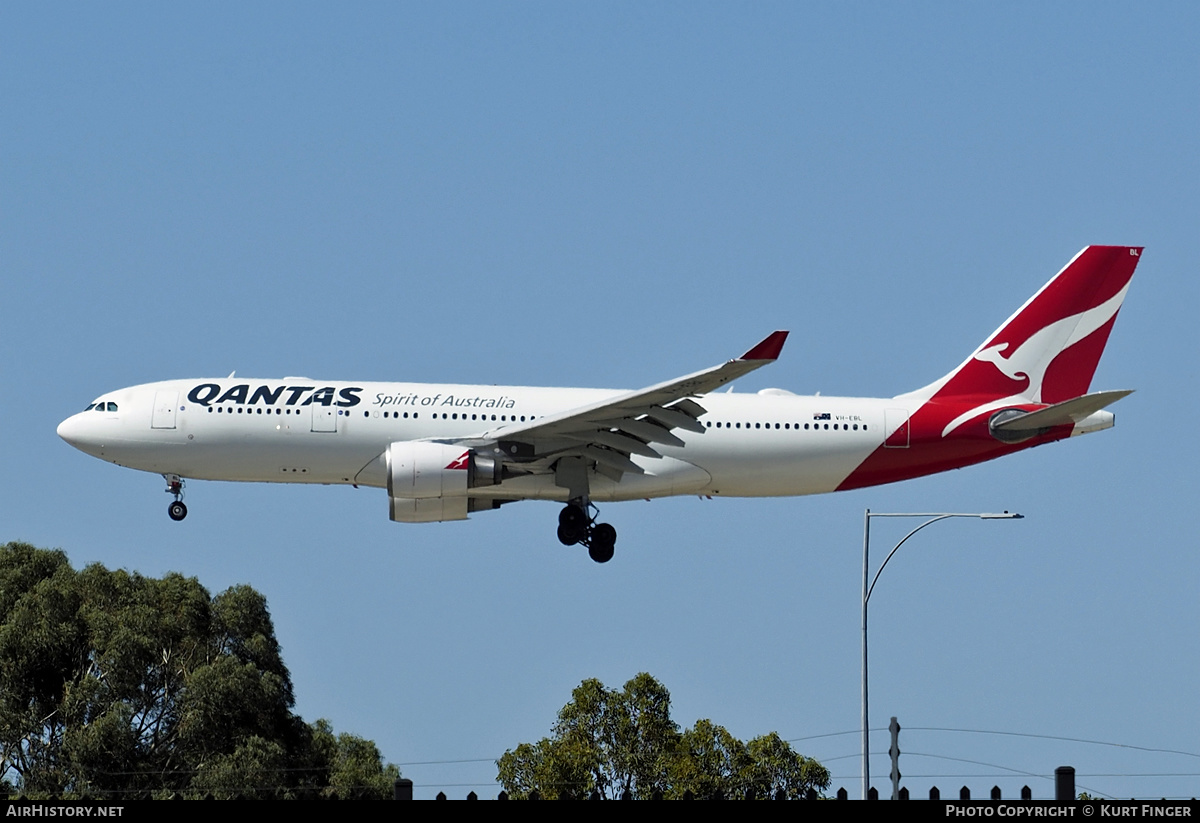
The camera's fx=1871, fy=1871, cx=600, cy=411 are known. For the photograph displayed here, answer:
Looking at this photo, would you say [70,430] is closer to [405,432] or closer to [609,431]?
[405,432]

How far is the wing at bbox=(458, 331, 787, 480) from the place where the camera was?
45.4m

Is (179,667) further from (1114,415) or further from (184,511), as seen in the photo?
(1114,415)

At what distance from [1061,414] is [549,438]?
13.5 meters

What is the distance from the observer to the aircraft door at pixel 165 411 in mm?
48406

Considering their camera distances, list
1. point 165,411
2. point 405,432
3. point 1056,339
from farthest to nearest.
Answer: point 1056,339 < point 165,411 < point 405,432

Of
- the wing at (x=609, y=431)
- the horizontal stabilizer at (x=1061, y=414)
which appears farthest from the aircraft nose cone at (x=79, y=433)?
the horizontal stabilizer at (x=1061, y=414)

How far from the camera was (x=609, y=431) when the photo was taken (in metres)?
47.2

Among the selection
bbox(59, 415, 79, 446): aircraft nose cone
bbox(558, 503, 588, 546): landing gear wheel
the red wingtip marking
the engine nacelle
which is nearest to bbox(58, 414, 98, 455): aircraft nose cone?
bbox(59, 415, 79, 446): aircraft nose cone

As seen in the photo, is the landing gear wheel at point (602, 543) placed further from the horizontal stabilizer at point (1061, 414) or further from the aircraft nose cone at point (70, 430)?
the aircraft nose cone at point (70, 430)

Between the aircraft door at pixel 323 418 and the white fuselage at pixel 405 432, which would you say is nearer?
the aircraft door at pixel 323 418

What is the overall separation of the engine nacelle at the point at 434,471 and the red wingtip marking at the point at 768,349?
331 inches

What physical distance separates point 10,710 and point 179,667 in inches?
235

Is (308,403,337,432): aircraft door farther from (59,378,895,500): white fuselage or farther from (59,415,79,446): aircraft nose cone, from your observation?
(59,415,79,446): aircraft nose cone

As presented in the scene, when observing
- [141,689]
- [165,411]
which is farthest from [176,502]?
[141,689]
